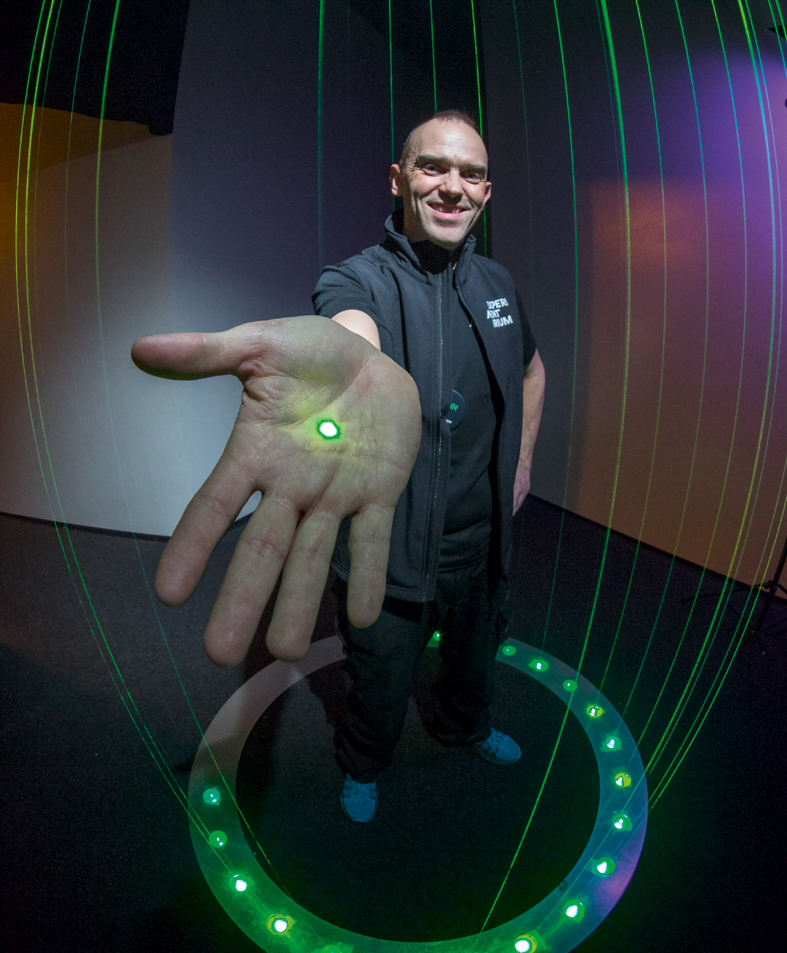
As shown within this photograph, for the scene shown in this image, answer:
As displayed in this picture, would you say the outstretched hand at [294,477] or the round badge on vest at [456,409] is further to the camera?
the round badge on vest at [456,409]

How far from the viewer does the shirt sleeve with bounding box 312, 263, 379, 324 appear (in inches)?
53.9

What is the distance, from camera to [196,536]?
0.94 meters

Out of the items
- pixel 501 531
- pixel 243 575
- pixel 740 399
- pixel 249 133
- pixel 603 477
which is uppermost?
pixel 249 133

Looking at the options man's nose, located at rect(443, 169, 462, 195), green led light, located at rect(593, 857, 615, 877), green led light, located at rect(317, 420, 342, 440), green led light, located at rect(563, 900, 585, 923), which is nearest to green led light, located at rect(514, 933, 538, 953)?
green led light, located at rect(563, 900, 585, 923)

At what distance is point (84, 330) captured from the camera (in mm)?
3588

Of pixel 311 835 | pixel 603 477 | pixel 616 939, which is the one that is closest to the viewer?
pixel 616 939

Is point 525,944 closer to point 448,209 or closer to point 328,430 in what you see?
point 328,430

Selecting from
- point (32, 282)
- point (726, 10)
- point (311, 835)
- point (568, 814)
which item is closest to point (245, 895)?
point (311, 835)

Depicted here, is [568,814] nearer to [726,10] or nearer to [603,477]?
[603,477]

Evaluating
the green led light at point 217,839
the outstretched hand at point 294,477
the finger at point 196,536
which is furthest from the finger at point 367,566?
the green led light at point 217,839

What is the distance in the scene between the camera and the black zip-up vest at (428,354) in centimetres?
152

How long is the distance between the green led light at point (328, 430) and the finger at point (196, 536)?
7.7 inches

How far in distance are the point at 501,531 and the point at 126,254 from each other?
296cm

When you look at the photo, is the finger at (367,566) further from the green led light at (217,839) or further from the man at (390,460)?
the green led light at (217,839)
